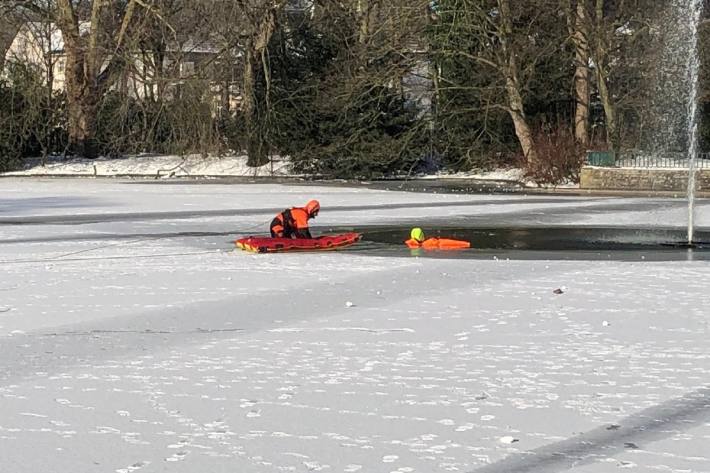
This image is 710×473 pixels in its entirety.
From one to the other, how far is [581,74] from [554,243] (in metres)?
24.2

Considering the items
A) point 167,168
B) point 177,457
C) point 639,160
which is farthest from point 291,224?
point 167,168

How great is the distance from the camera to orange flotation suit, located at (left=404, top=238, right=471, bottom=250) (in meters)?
19.3

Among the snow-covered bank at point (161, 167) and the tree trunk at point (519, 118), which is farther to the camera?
the snow-covered bank at point (161, 167)

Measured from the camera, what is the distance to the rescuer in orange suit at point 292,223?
1886cm

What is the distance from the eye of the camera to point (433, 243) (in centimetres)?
1950

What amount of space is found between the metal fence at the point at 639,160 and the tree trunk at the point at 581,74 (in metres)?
3.14

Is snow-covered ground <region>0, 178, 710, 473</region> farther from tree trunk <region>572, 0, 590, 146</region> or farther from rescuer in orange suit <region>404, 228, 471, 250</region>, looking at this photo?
tree trunk <region>572, 0, 590, 146</region>

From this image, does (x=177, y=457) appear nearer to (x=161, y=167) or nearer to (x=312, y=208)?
(x=312, y=208)

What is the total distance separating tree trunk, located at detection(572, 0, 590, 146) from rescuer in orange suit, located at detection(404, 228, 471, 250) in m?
22.2

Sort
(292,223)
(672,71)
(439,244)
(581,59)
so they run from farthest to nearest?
(581,59) → (672,71) → (439,244) → (292,223)

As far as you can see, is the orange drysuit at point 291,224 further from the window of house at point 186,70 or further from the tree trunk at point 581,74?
the window of house at point 186,70

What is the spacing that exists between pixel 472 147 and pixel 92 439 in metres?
38.2

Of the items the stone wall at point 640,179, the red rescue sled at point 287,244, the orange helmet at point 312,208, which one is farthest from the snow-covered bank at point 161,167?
the orange helmet at point 312,208

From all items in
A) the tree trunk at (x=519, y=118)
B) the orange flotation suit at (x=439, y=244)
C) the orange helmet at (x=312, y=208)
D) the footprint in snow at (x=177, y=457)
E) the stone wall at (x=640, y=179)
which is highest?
the tree trunk at (x=519, y=118)
